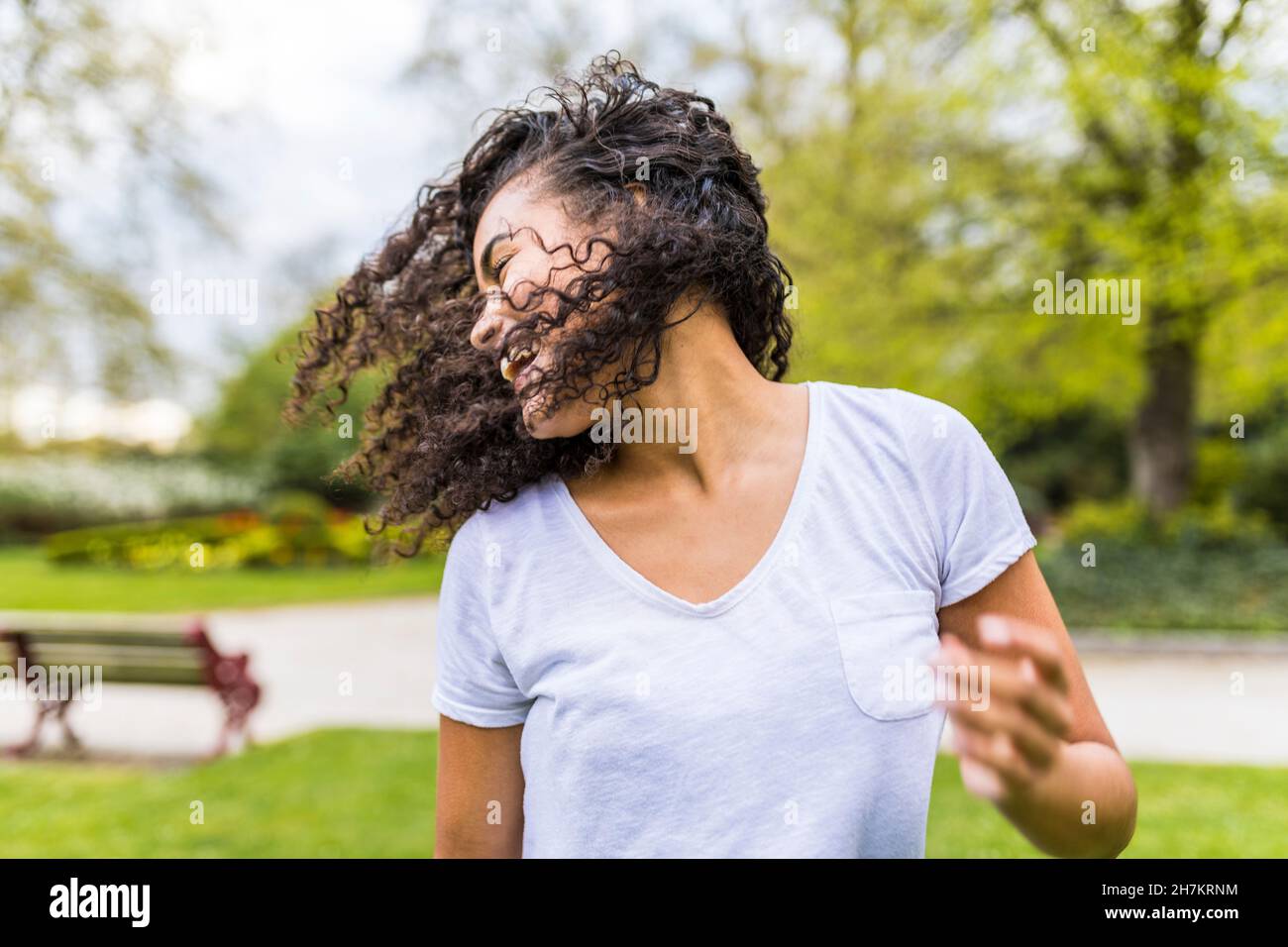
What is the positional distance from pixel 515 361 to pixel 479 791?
23.1 inches

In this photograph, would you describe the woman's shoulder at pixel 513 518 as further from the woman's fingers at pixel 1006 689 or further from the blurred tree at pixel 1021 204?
the blurred tree at pixel 1021 204

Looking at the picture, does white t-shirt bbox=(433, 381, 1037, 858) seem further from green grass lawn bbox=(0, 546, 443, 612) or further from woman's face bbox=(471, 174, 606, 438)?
green grass lawn bbox=(0, 546, 443, 612)

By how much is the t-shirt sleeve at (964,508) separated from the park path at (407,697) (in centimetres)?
624

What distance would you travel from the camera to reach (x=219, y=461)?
2512 centimetres

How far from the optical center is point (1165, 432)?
1320cm

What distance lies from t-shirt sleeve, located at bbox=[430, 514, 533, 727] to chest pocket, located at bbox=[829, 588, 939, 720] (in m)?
0.43

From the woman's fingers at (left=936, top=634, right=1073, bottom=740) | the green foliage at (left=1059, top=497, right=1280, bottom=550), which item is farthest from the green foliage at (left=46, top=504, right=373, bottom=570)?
the woman's fingers at (left=936, top=634, right=1073, bottom=740)

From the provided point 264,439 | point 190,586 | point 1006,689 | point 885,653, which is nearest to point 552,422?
point 885,653

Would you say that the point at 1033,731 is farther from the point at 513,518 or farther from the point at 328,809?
the point at 328,809

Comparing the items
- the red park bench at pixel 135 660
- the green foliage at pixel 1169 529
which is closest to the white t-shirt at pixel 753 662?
the red park bench at pixel 135 660

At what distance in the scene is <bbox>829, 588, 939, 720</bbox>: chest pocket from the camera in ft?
4.69

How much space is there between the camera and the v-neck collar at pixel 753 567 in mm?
1441
